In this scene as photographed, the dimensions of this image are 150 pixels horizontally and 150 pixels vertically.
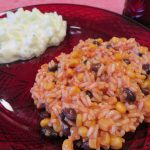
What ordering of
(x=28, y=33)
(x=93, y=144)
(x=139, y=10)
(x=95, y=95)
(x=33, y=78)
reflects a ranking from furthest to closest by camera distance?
(x=139, y=10), (x=28, y=33), (x=33, y=78), (x=95, y=95), (x=93, y=144)

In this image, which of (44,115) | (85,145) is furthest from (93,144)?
(44,115)

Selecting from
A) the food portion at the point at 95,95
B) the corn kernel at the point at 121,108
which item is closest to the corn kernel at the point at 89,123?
the food portion at the point at 95,95

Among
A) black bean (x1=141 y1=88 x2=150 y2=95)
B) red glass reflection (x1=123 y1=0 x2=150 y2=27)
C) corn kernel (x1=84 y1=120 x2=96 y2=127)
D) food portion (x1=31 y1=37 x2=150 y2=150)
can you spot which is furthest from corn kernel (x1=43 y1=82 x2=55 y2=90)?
red glass reflection (x1=123 y1=0 x2=150 y2=27)

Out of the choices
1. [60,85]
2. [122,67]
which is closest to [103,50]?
[122,67]

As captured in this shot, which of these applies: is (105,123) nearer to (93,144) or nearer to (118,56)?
(93,144)

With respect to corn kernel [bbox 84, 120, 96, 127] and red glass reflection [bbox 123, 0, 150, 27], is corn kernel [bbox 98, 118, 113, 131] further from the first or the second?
red glass reflection [bbox 123, 0, 150, 27]

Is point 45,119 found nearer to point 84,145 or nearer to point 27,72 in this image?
point 84,145
